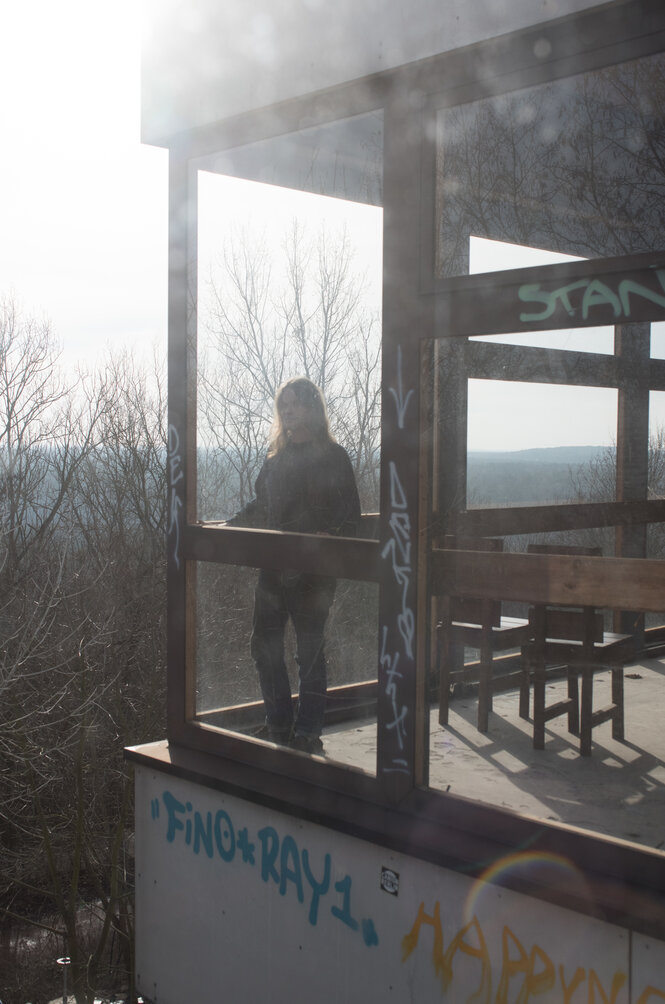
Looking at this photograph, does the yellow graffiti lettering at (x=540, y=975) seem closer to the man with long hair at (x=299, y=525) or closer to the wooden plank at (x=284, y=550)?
the man with long hair at (x=299, y=525)

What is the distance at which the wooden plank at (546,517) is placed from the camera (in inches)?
125

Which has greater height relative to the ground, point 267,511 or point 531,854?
point 267,511

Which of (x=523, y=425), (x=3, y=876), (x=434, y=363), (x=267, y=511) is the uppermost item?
(x=434, y=363)

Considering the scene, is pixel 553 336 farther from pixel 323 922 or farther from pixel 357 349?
pixel 323 922

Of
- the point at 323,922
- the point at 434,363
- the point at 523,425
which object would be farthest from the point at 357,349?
the point at 323,922

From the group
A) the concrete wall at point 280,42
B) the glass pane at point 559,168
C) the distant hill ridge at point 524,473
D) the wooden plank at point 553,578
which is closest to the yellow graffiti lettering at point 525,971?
the wooden plank at point 553,578

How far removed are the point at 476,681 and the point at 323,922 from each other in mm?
1019

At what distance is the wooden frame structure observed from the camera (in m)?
2.52

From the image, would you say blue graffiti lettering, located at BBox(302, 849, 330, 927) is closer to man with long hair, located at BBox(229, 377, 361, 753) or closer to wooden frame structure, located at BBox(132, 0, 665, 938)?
wooden frame structure, located at BBox(132, 0, 665, 938)

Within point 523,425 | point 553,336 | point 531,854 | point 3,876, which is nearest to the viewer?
point 531,854

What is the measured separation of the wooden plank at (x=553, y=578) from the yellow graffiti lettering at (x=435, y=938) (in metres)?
0.93

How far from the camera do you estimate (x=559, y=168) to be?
2.69 metres

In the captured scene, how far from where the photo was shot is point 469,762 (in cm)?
313

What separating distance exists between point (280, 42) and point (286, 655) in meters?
2.18
